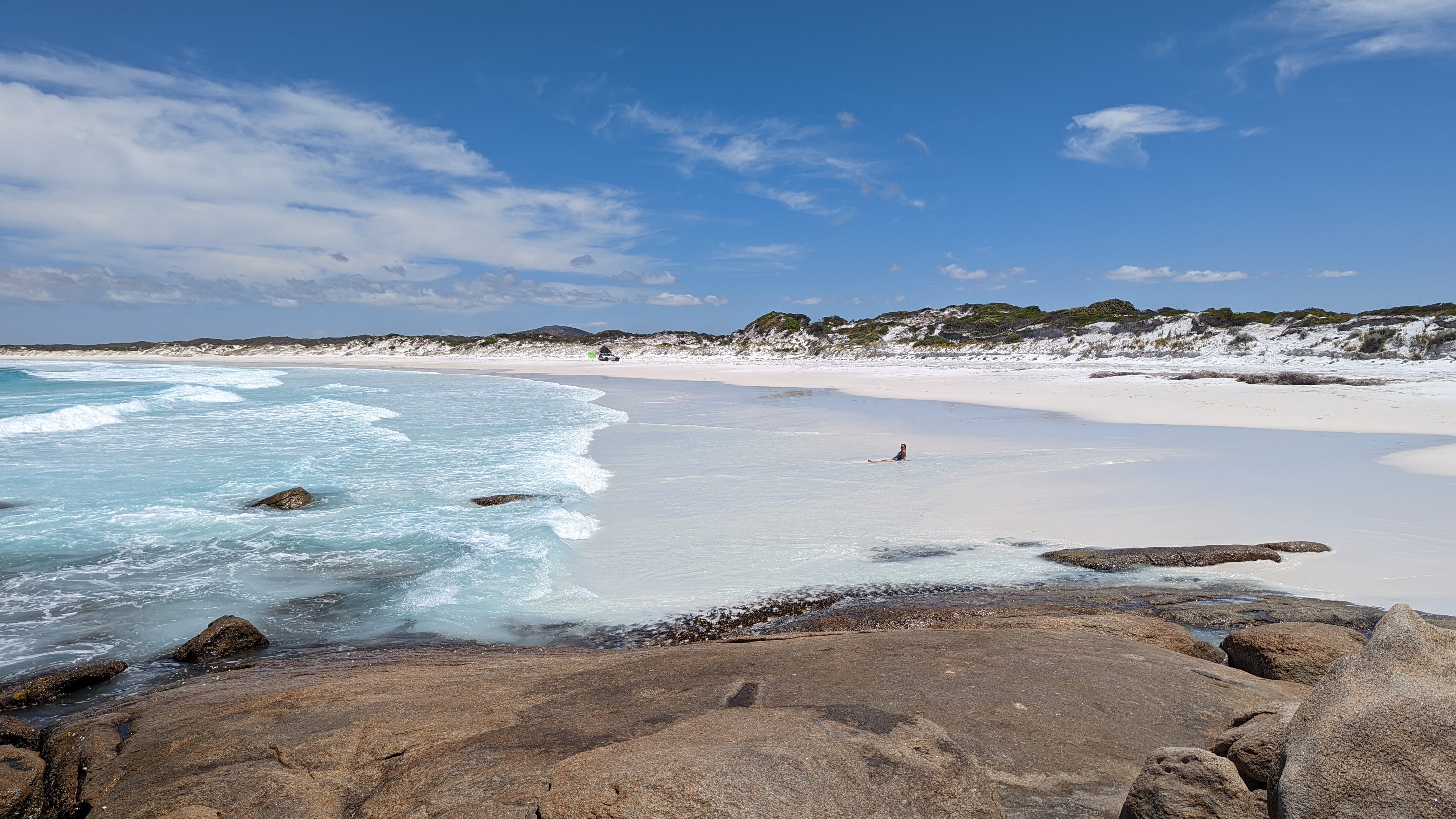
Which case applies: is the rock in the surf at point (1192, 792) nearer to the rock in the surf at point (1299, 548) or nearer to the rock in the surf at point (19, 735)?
the rock in the surf at point (19, 735)

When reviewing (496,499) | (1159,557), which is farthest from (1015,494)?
(496,499)

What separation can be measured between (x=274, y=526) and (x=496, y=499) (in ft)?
10.9

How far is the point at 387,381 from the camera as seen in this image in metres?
49.2

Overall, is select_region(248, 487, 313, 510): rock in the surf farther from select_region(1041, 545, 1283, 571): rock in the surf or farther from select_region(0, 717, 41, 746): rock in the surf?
select_region(1041, 545, 1283, 571): rock in the surf

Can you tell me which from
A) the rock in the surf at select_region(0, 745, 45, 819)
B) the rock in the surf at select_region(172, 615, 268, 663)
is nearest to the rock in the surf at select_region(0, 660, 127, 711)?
the rock in the surf at select_region(172, 615, 268, 663)

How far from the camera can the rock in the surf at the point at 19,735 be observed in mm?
4496

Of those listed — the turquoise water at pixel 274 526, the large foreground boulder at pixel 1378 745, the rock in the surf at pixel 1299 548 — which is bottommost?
the turquoise water at pixel 274 526

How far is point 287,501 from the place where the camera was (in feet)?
40.0

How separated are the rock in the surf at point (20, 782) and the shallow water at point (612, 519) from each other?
2.89 meters

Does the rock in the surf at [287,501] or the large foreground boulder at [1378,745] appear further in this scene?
the rock in the surf at [287,501]

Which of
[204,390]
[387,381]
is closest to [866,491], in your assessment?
[204,390]

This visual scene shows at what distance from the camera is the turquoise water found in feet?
25.3

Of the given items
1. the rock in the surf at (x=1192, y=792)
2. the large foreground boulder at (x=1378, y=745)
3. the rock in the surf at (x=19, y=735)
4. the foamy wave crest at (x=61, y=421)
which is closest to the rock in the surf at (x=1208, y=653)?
the large foreground boulder at (x=1378, y=745)

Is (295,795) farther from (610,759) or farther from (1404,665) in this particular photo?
(1404,665)
